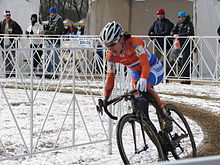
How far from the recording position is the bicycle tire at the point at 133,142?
5.16 metres

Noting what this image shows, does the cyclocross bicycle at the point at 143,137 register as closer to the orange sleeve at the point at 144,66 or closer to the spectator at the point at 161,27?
the orange sleeve at the point at 144,66

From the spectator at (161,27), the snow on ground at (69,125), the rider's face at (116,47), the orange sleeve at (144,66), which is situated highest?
Answer: the spectator at (161,27)

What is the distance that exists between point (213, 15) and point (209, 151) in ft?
31.9

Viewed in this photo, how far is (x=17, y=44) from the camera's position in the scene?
54.6 feet

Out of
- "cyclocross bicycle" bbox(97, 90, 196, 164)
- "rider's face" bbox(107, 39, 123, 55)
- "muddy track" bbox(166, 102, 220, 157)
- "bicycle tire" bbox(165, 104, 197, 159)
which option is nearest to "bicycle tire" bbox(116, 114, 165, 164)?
"cyclocross bicycle" bbox(97, 90, 196, 164)

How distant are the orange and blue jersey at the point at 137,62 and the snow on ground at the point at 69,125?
1018mm

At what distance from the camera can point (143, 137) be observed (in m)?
5.41

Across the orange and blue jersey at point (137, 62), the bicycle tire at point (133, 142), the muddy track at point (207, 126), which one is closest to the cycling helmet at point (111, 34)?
the orange and blue jersey at point (137, 62)

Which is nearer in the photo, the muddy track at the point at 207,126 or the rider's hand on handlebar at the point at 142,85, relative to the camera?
the rider's hand on handlebar at the point at 142,85

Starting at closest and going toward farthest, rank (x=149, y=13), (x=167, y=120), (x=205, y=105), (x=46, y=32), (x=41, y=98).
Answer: (x=167, y=120), (x=205, y=105), (x=41, y=98), (x=46, y=32), (x=149, y=13)

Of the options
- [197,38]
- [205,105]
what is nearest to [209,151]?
[205,105]

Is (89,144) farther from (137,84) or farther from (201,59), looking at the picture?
(201,59)

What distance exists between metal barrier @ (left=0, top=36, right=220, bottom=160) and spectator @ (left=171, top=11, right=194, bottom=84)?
51mm

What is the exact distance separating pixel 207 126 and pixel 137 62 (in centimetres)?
328
